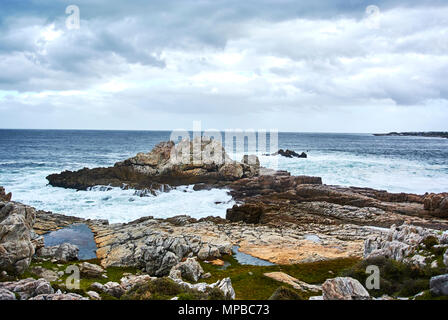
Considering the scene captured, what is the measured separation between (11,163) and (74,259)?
275 ft

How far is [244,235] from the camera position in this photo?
37438mm

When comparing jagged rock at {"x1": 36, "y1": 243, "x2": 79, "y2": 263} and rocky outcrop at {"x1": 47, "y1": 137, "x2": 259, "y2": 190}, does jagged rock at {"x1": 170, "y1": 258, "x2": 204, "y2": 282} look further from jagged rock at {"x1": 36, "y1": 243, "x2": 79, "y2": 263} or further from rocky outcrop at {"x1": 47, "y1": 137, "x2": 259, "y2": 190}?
rocky outcrop at {"x1": 47, "y1": 137, "x2": 259, "y2": 190}

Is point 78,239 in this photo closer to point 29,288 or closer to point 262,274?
point 29,288

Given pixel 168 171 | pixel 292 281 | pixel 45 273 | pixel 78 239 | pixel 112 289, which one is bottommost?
pixel 78 239

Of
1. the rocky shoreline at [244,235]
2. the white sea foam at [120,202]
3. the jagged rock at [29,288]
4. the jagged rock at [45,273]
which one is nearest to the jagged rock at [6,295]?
the rocky shoreline at [244,235]

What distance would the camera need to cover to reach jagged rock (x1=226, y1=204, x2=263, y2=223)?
4359 cm

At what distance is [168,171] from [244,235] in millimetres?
36923

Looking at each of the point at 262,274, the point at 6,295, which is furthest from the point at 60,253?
the point at 262,274

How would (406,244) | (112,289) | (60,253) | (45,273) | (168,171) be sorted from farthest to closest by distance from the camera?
(168,171)
(60,253)
(45,273)
(406,244)
(112,289)

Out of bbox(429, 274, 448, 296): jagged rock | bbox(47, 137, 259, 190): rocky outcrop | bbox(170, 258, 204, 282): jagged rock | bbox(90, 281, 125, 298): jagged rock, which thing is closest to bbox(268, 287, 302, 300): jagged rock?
bbox(429, 274, 448, 296): jagged rock

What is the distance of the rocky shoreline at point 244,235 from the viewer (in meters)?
18.3

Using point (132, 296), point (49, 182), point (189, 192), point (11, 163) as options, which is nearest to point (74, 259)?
point (132, 296)

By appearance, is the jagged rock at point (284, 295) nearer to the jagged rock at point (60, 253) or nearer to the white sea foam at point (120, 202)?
the jagged rock at point (60, 253)
